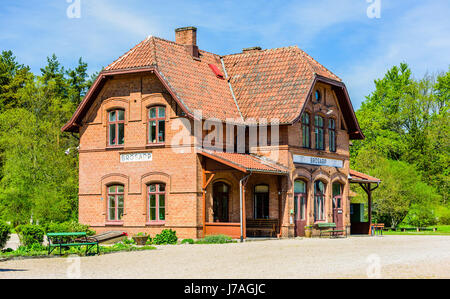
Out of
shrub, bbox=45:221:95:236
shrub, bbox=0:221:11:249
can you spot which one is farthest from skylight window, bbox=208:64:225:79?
shrub, bbox=0:221:11:249

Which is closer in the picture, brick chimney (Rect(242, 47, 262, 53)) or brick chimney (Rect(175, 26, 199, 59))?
brick chimney (Rect(175, 26, 199, 59))

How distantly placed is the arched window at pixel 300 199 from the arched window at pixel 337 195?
3.17 m

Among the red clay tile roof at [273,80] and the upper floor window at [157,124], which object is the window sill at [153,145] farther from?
the red clay tile roof at [273,80]

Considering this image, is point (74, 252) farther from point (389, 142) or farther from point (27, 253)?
point (389, 142)

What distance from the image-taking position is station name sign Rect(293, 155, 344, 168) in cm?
3140

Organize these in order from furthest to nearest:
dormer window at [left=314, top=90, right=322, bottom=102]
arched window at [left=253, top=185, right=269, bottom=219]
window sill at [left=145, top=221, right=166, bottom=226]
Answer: dormer window at [left=314, top=90, right=322, bottom=102] < arched window at [left=253, top=185, right=269, bottom=219] < window sill at [left=145, top=221, right=166, bottom=226]

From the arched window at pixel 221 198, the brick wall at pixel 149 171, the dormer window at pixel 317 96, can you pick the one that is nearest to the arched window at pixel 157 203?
the brick wall at pixel 149 171

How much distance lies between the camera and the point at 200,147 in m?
28.2

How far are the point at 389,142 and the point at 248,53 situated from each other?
88.8ft

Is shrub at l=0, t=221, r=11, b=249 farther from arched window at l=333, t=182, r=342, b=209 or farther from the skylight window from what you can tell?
arched window at l=333, t=182, r=342, b=209

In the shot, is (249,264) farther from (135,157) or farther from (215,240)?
(135,157)

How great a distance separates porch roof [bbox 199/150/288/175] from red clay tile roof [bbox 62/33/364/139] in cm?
166

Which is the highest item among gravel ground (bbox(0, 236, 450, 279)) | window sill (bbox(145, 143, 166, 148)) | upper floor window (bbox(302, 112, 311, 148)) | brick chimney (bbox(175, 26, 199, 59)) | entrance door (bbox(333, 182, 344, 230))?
brick chimney (bbox(175, 26, 199, 59))
